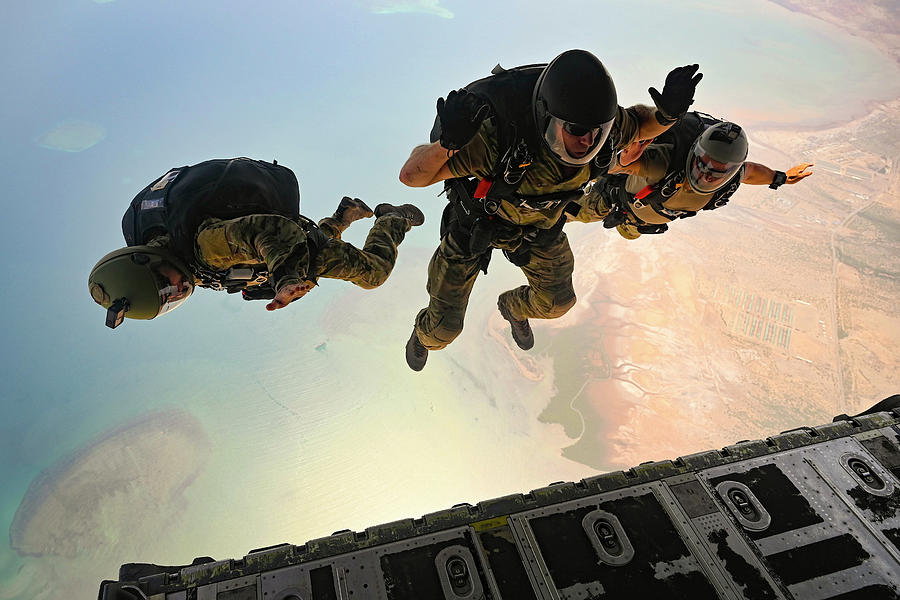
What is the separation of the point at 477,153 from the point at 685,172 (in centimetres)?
203

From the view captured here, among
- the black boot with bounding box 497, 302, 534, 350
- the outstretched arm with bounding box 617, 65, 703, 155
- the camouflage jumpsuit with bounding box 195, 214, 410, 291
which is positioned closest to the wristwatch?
the outstretched arm with bounding box 617, 65, 703, 155

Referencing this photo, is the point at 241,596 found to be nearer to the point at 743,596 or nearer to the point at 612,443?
the point at 743,596

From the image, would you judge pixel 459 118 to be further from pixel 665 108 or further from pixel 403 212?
pixel 403 212

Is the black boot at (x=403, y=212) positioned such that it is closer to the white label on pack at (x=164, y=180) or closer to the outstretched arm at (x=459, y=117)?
the white label on pack at (x=164, y=180)

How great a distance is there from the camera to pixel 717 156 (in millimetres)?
3375

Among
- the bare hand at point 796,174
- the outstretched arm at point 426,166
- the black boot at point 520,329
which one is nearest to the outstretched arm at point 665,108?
the outstretched arm at point 426,166

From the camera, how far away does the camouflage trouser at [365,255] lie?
11.8 feet

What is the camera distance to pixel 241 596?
8.81ft

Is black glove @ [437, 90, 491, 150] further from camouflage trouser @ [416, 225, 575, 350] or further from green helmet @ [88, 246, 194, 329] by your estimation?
green helmet @ [88, 246, 194, 329]

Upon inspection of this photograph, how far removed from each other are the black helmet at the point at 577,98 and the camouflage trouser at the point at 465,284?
1416 mm

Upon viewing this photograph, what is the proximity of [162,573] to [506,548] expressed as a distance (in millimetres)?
2165

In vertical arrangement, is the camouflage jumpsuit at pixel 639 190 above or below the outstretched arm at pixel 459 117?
below

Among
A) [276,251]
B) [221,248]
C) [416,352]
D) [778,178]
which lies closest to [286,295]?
[276,251]

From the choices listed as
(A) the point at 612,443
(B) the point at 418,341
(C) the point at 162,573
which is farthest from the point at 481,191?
(A) the point at 612,443
